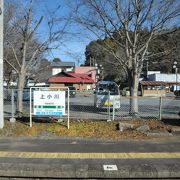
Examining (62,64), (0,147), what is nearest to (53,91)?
(0,147)

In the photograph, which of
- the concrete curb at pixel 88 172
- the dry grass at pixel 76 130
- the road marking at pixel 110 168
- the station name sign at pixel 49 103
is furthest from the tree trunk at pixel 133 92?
the concrete curb at pixel 88 172

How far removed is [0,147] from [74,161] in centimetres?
280

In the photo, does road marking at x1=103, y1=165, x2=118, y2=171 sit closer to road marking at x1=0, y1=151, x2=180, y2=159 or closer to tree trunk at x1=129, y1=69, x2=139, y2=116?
road marking at x1=0, y1=151, x2=180, y2=159

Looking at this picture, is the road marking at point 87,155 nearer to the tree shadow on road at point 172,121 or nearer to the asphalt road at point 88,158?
the asphalt road at point 88,158

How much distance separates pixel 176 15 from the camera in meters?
16.5

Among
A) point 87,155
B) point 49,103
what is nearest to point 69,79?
point 49,103

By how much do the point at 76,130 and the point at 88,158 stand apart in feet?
13.3

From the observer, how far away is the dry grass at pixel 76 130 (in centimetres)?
1264

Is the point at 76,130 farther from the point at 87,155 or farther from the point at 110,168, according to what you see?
the point at 110,168

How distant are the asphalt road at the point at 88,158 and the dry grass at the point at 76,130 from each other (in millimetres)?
647

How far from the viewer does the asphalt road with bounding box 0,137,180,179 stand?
7.61 meters

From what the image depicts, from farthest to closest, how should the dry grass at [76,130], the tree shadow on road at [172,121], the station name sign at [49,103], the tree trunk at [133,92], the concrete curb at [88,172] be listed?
the tree trunk at [133,92] → the tree shadow on road at [172,121] → the station name sign at [49,103] → the dry grass at [76,130] → the concrete curb at [88,172]

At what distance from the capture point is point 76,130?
13.2 metres

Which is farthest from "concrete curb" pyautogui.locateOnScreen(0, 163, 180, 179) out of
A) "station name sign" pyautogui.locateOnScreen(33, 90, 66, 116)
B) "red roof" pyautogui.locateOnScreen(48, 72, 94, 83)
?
"red roof" pyautogui.locateOnScreen(48, 72, 94, 83)
